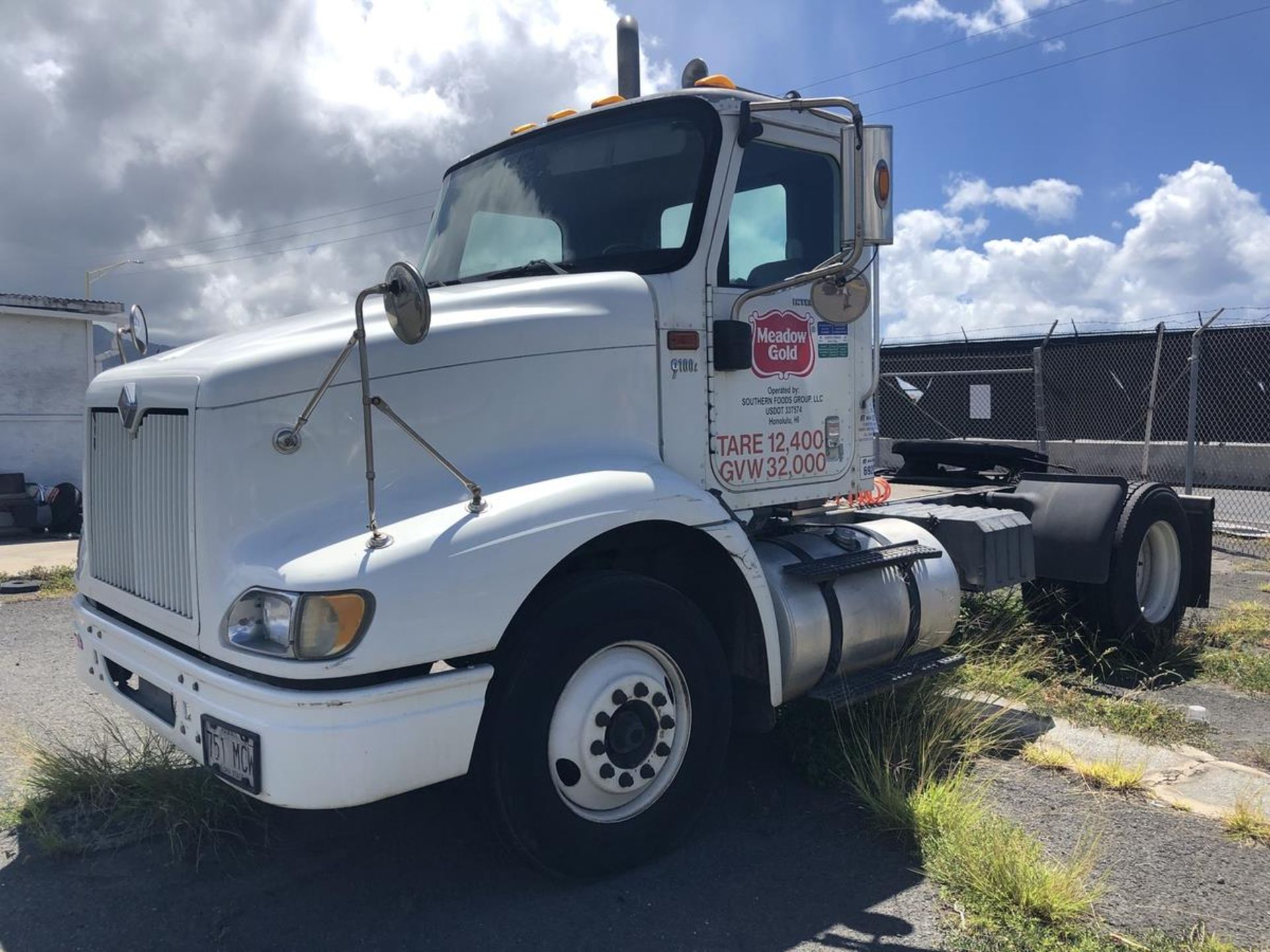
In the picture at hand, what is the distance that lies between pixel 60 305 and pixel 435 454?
1466 centimetres

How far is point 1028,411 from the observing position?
19500mm

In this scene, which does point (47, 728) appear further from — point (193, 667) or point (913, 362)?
point (913, 362)

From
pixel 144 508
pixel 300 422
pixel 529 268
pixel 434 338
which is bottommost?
pixel 144 508

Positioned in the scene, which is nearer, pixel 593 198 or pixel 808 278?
pixel 808 278

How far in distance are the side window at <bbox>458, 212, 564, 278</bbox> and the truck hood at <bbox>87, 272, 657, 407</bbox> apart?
0.38 meters

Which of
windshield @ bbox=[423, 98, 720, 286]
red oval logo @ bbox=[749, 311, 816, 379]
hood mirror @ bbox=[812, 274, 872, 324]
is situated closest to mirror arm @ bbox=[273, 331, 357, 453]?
windshield @ bbox=[423, 98, 720, 286]

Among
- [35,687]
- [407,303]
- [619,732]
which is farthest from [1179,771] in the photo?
[35,687]

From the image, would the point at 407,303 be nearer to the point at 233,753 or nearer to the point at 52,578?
the point at 233,753

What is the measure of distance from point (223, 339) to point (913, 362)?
1669 cm

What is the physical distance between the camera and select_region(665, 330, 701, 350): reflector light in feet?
13.0

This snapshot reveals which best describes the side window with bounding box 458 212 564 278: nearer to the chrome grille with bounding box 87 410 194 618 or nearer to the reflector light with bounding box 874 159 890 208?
the reflector light with bounding box 874 159 890 208

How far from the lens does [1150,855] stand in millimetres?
3607

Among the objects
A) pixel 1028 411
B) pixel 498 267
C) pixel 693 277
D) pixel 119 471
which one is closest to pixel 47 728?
pixel 119 471

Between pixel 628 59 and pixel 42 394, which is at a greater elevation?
pixel 628 59
